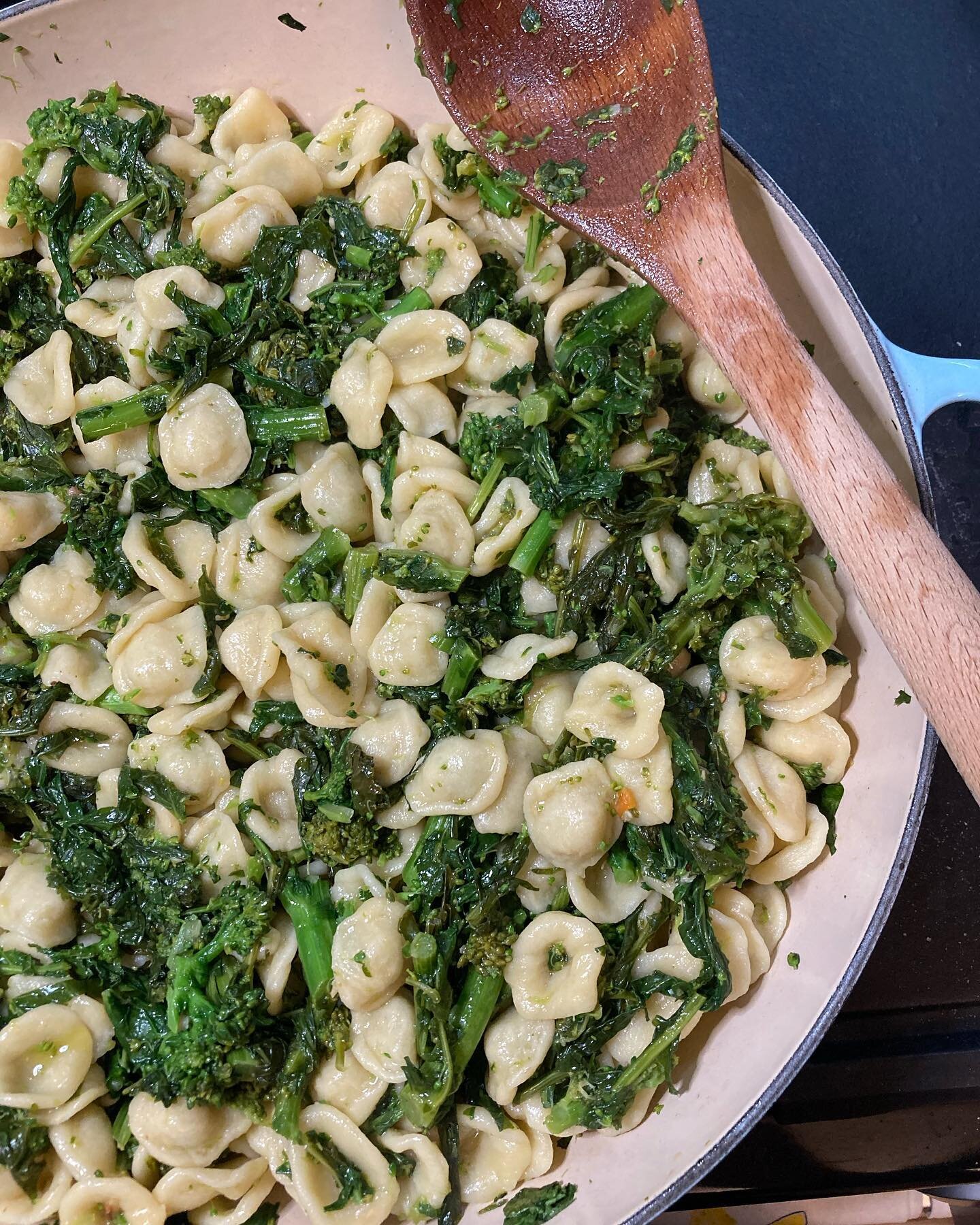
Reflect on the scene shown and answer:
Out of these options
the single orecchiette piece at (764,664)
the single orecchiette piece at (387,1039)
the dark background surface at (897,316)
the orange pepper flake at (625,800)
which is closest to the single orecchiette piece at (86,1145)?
the single orecchiette piece at (387,1039)

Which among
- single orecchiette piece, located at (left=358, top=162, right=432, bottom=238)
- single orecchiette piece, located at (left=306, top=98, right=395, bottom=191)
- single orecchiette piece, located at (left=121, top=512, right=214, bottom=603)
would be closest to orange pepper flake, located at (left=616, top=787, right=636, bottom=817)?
single orecchiette piece, located at (left=121, top=512, right=214, bottom=603)

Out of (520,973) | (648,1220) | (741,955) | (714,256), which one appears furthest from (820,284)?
(648,1220)

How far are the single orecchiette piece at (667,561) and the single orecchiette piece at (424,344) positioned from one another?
0.73 m

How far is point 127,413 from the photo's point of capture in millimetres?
2629

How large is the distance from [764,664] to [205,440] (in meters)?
1.59

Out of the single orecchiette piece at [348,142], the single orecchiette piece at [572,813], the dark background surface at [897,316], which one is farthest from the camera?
the dark background surface at [897,316]

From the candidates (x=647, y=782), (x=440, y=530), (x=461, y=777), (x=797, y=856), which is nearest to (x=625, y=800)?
(x=647, y=782)

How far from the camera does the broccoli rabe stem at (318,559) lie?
8.54 ft

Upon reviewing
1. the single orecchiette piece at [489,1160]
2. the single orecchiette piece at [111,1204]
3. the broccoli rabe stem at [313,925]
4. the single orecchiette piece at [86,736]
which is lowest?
the single orecchiette piece at [111,1204]

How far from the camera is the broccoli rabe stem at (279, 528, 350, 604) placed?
2602 mm

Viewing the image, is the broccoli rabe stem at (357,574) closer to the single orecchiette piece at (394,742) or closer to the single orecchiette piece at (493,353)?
the single orecchiette piece at (394,742)

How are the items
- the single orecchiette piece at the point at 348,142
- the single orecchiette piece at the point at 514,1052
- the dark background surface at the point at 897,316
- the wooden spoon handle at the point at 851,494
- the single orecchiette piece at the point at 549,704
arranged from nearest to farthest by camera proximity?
the wooden spoon handle at the point at 851,494
the single orecchiette piece at the point at 514,1052
the single orecchiette piece at the point at 549,704
the single orecchiette piece at the point at 348,142
the dark background surface at the point at 897,316

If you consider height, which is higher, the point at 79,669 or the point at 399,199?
the point at 399,199

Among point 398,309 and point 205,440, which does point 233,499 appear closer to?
point 205,440
